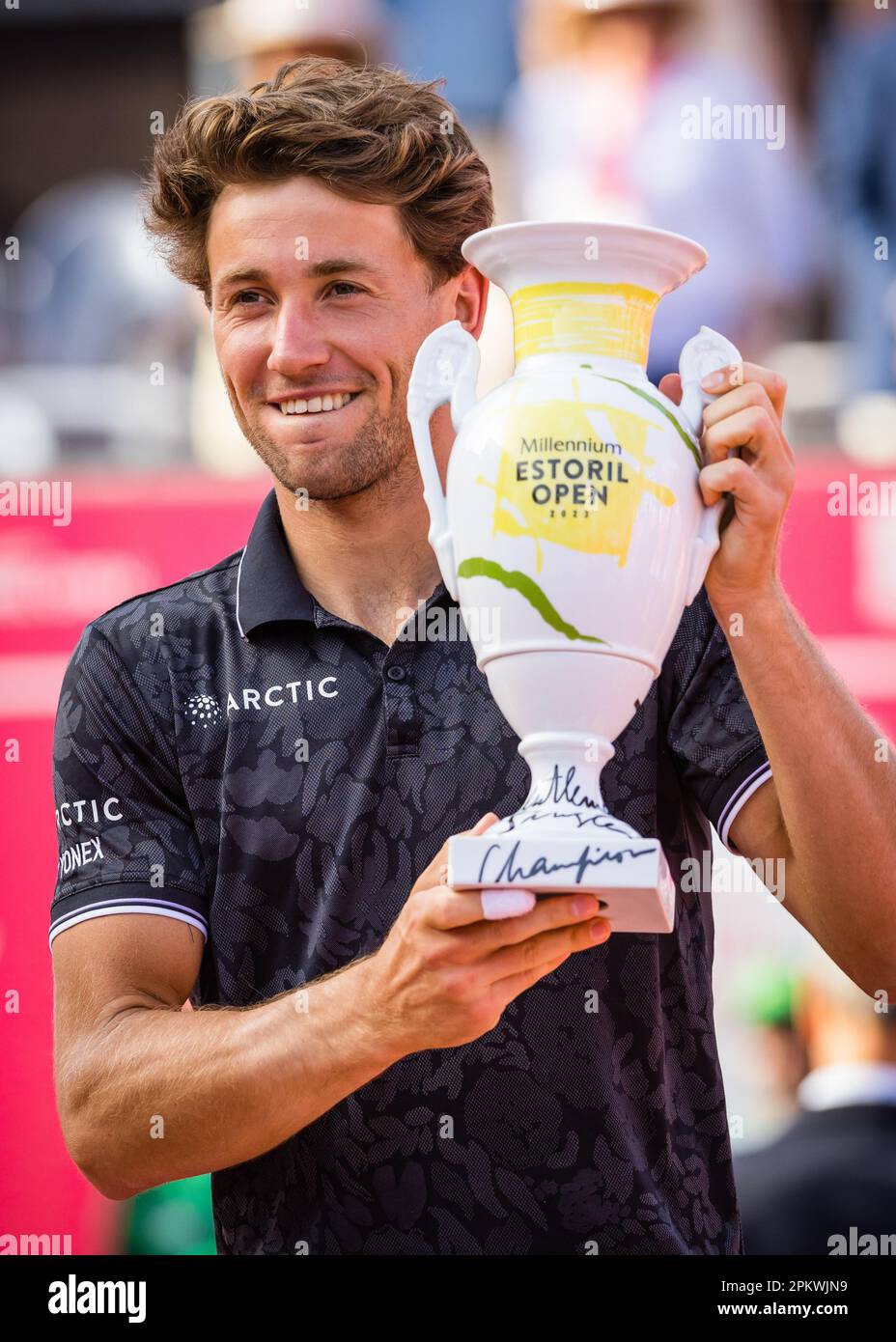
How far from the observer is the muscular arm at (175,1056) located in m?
1.75

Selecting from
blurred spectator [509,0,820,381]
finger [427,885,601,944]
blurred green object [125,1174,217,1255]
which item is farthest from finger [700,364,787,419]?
blurred spectator [509,0,820,381]

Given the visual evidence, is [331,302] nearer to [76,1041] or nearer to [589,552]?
[589,552]

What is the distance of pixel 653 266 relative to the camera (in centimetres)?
167

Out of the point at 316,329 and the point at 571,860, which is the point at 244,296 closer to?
the point at 316,329

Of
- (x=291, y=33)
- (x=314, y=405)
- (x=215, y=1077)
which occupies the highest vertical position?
(x=291, y=33)

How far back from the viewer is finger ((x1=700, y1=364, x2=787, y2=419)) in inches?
65.4

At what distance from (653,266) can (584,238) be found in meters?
0.07

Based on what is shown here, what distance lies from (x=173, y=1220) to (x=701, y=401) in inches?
94.6

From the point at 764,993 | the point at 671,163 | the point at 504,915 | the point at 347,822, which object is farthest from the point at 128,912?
the point at 671,163

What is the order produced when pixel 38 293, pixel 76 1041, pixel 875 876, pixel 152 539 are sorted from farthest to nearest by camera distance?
pixel 38 293, pixel 152 539, pixel 76 1041, pixel 875 876

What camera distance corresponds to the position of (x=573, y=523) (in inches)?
62.0

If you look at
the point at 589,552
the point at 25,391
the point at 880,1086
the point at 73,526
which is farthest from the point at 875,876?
the point at 25,391

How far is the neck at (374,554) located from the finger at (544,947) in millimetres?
536

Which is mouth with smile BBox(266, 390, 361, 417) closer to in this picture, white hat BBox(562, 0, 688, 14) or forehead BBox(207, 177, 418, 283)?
forehead BBox(207, 177, 418, 283)
